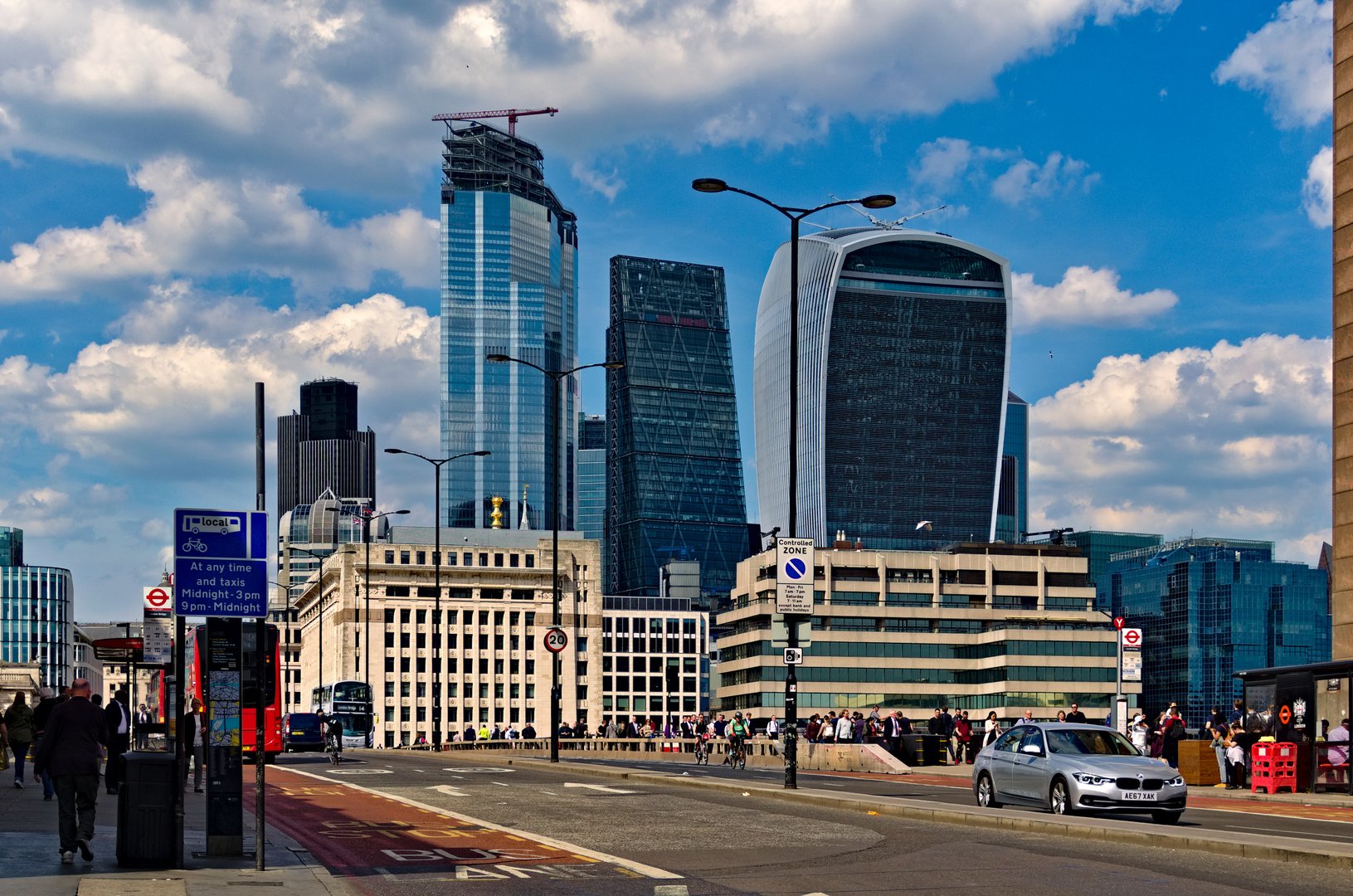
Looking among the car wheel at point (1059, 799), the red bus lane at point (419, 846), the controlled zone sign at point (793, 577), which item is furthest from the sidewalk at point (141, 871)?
the controlled zone sign at point (793, 577)

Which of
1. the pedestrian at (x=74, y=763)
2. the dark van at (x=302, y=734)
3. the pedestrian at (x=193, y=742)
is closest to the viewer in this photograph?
the pedestrian at (x=74, y=763)

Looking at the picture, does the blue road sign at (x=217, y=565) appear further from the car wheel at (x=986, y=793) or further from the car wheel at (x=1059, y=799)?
the car wheel at (x=986, y=793)

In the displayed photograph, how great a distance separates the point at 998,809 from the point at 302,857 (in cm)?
1196

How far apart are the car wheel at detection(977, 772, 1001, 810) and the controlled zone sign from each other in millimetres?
6556

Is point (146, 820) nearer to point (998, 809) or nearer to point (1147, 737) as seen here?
point (998, 809)

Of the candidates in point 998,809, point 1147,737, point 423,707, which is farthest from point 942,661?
point 998,809

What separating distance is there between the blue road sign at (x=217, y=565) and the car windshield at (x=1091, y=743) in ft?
47.8

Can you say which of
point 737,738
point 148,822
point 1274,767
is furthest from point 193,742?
point 737,738

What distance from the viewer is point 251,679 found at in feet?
90.0

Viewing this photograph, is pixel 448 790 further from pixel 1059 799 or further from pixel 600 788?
pixel 1059 799

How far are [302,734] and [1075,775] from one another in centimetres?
5190

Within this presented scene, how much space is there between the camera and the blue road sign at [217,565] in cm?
1627

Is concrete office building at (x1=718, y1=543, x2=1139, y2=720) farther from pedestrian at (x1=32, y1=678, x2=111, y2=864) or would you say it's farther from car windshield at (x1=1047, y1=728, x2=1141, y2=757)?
pedestrian at (x1=32, y1=678, x2=111, y2=864)

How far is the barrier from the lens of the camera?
33125 millimetres
